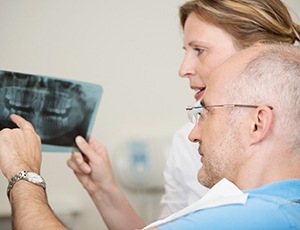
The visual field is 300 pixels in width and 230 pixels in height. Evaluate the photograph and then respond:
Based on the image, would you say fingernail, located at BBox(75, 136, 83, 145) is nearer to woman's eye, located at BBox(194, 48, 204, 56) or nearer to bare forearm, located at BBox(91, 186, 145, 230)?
bare forearm, located at BBox(91, 186, 145, 230)

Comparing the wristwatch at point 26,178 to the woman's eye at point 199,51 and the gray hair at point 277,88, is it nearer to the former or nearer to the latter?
the gray hair at point 277,88

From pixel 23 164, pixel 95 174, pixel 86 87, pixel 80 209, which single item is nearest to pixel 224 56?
pixel 86 87

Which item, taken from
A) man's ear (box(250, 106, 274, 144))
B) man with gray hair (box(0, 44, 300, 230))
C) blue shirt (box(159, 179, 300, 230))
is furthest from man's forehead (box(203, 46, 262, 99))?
blue shirt (box(159, 179, 300, 230))

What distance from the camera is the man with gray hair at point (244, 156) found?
1.09 meters

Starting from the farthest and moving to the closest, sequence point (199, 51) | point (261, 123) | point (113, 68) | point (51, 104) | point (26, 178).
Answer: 1. point (113, 68)
2. point (199, 51)
3. point (51, 104)
4. point (26, 178)
5. point (261, 123)

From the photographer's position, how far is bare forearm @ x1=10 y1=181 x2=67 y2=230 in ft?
3.83

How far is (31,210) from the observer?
1.21 m

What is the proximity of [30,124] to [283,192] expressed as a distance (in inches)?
28.4

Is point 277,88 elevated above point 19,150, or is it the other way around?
point 277,88

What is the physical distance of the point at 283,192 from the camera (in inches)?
45.4

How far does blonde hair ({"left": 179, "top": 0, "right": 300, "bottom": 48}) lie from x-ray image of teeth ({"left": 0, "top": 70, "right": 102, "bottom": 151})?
0.44 metres

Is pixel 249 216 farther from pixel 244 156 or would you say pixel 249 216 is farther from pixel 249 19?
pixel 249 19

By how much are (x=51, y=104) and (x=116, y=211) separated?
1.45 ft

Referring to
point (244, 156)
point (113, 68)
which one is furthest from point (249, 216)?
point (113, 68)
